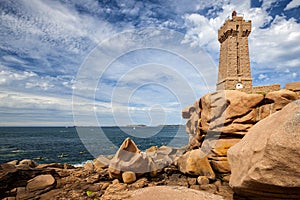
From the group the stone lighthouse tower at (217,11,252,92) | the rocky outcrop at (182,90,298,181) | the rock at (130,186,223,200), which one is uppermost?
the stone lighthouse tower at (217,11,252,92)

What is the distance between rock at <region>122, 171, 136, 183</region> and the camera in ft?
32.4

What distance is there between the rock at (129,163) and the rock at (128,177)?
321 millimetres

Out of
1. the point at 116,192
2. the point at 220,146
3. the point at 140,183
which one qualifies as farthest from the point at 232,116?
the point at 116,192

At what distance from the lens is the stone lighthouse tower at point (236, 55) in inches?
1014

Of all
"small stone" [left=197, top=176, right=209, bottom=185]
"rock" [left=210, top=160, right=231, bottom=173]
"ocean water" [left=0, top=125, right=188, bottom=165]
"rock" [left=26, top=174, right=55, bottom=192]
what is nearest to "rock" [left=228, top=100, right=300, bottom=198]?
"small stone" [left=197, top=176, right=209, bottom=185]

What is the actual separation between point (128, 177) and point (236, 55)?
25.8m

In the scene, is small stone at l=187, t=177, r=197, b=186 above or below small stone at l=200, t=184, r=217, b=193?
below

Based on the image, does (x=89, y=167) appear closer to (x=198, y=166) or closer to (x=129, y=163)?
(x=129, y=163)

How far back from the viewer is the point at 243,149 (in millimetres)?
6543

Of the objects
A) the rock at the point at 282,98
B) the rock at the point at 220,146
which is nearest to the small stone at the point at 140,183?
the rock at the point at 220,146

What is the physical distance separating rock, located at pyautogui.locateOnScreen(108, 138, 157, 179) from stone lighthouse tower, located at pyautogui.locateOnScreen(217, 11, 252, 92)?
20.1 m

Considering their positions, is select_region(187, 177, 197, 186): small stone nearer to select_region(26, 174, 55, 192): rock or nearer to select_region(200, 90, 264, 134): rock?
select_region(200, 90, 264, 134): rock

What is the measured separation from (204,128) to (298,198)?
9.40 metres

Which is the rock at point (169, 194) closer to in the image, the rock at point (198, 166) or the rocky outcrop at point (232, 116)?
the rock at point (198, 166)
